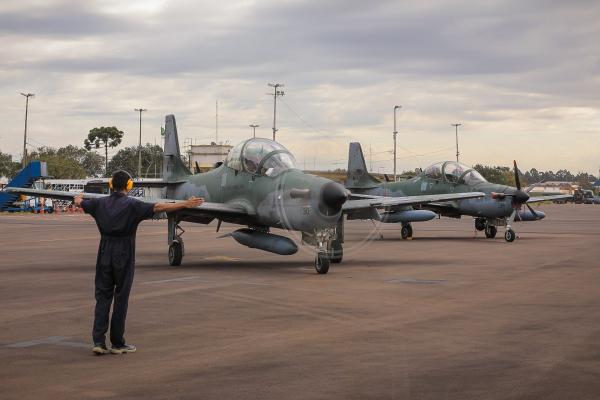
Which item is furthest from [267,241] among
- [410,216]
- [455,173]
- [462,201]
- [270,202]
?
[455,173]

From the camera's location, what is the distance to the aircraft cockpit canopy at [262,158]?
21109 mm

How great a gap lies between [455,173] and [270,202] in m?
17.4

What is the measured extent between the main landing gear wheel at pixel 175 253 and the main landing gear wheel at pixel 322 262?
419cm

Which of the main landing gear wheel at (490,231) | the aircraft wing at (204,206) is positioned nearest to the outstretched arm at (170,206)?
the aircraft wing at (204,206)

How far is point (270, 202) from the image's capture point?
20.5 meters

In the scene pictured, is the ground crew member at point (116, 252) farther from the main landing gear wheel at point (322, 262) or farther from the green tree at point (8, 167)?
the green tree at point (8, 167)

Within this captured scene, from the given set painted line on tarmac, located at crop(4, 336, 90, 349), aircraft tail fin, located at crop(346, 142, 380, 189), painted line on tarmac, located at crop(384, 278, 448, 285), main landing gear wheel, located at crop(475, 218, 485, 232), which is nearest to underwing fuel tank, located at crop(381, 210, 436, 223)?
main landing gear wheel, located at crop(475, 218, 485, 232)

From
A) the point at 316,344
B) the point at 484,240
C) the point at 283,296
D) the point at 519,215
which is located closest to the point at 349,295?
the point at 283,296

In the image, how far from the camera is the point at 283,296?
48.4ft

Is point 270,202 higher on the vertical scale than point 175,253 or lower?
higher

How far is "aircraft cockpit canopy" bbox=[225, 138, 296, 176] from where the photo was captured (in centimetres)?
2111

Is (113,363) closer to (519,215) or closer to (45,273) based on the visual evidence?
(45,273)

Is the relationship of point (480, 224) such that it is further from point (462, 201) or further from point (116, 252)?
point (116, 252)

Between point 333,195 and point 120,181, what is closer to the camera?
point 120,181
